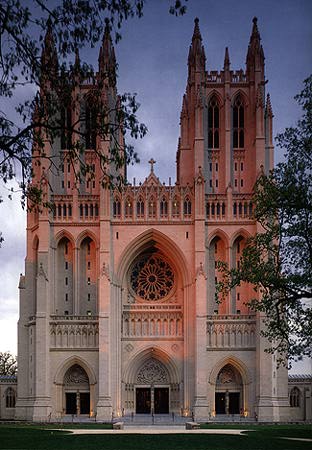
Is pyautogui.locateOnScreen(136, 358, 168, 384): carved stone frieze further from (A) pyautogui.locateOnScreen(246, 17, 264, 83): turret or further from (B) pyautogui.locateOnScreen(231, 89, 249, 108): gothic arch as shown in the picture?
A: (A) pyautogui.locateOnScreen(246, 17, 264, 83): turret

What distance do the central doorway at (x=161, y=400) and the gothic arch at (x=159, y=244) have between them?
10.1 m

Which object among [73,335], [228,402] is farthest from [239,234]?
[73,335]

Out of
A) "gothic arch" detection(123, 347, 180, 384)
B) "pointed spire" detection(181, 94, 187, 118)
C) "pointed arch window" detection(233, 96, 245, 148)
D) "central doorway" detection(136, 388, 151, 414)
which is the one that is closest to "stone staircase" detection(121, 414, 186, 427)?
"central doorway" detection(136, 388, 151, 414)

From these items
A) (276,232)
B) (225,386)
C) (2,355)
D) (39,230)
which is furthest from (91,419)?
(2,355)

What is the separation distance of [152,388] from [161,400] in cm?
144

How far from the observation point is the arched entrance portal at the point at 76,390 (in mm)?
65250

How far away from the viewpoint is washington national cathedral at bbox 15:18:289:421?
63.8m

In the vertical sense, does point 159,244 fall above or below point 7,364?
above

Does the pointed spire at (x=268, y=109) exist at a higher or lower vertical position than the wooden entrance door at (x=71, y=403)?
higher

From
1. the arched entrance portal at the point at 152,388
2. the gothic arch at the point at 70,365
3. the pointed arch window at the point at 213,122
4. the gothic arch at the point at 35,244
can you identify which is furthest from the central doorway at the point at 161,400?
the pointed arch window at the point at 213,122

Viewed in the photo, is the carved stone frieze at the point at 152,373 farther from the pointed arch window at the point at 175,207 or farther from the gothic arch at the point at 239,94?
the gothic arch at the point at 239,94

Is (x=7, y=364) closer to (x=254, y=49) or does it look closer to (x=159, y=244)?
(x=159, y=244)

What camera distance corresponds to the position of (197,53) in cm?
6894

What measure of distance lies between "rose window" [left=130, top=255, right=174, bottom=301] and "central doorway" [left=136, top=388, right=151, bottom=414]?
8.47 metres
